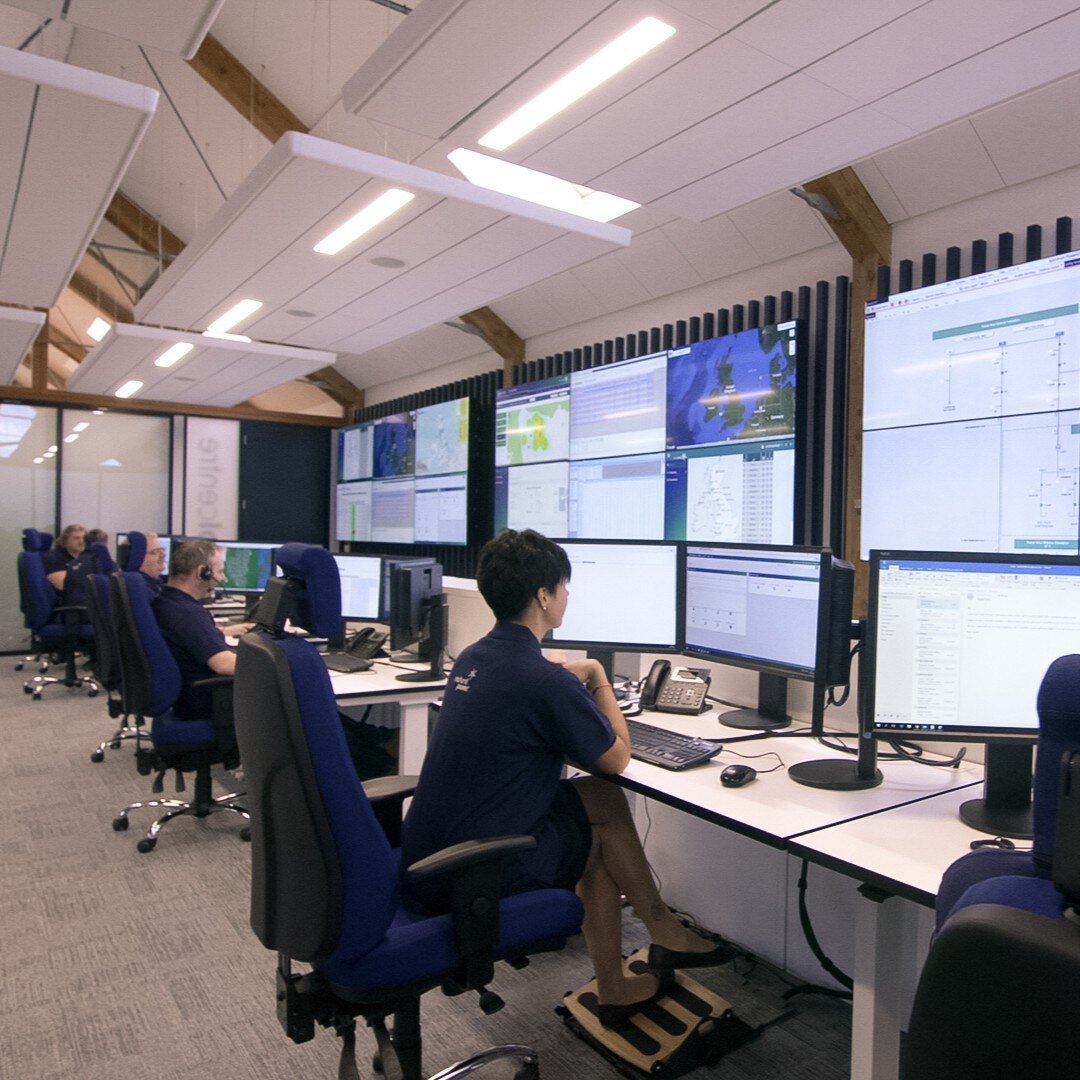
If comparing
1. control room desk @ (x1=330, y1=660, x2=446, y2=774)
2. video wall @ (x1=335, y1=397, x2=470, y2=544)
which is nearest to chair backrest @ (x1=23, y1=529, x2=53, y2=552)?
video wall @ (x1=335, y1=397, x2=470, y2=544)

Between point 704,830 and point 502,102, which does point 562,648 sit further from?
point 502,102

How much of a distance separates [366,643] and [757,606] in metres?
1.93

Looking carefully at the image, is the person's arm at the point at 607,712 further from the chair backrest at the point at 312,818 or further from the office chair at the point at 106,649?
the office chair at the point at 106,649

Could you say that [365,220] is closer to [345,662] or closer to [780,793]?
[345,662]

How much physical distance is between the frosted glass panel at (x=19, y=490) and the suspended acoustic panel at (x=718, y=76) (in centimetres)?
652

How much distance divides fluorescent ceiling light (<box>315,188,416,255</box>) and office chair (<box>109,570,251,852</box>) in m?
1.76

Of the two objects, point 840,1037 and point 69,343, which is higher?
point 69,343

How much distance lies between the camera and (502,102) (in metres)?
2.68

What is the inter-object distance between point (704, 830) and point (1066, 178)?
3006mm

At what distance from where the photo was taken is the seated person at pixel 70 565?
6047mm

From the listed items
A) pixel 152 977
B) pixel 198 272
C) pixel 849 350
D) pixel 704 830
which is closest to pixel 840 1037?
pixel 704 830

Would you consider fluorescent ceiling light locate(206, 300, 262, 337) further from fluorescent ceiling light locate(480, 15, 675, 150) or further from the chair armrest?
the chair armrest

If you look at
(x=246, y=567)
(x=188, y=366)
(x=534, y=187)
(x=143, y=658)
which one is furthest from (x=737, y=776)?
(x=188, y=366)

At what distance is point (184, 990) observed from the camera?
228cm
